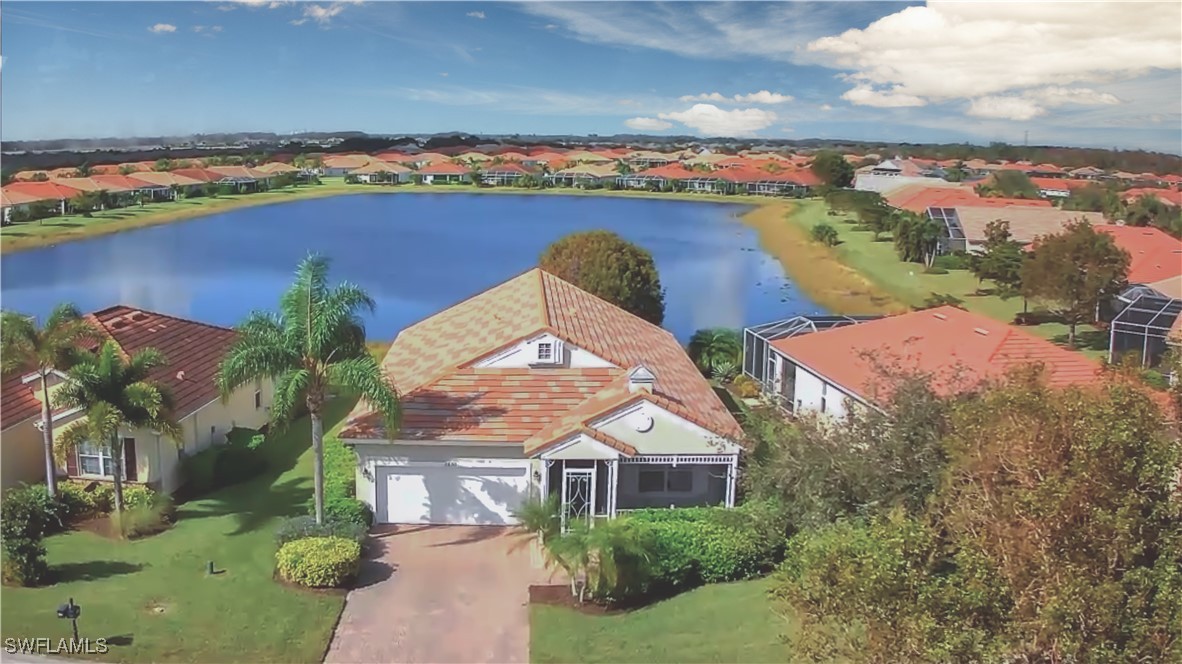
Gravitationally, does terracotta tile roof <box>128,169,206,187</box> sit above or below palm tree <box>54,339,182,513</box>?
above

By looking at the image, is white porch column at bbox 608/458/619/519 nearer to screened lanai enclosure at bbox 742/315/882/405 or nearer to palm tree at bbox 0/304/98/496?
screened lanai enclosure at bbox 742/315/882/405

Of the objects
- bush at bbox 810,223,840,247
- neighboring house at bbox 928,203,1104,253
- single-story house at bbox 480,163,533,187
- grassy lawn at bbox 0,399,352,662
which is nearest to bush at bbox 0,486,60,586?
grassy lawn at bbox 0,399,352,662

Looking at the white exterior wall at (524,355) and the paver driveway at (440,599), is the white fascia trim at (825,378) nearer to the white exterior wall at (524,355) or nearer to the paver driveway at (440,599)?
the white exterior wall at (524,355)

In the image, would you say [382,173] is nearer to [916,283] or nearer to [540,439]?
[916,283]

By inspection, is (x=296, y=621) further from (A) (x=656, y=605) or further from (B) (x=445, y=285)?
(B) (x=445, y=285)

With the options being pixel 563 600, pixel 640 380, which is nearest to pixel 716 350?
pixel 640 380

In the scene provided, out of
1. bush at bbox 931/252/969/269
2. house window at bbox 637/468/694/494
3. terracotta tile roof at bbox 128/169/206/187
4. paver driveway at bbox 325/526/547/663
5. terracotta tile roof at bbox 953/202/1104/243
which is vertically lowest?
paver driveway at bbox 325/526/547/663

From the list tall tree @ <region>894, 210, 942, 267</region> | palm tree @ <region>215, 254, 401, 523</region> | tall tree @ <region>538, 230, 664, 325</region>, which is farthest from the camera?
tall tree @ <region>894, 210, 942, 267</region>

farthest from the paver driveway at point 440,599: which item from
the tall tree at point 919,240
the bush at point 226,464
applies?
the tall tree at point 919,240
